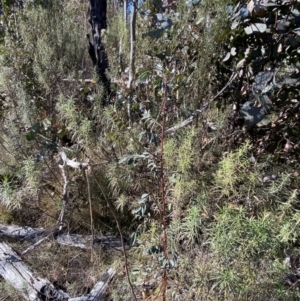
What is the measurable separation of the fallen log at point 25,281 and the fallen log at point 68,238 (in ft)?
0.48

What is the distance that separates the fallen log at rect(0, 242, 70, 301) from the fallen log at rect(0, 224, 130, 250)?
147mm

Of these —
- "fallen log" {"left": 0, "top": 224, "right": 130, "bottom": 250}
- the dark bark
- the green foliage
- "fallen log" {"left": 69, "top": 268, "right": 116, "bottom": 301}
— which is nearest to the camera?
the green foliage

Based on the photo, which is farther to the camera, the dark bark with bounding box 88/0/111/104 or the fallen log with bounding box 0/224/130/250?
the dark bark with bounding box 88/0/111/104

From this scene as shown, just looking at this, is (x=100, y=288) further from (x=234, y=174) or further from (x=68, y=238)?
(x=234, y=174)

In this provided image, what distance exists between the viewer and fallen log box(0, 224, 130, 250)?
1.91 m

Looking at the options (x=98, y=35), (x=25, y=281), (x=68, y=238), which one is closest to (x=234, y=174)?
(x=68, y=238)

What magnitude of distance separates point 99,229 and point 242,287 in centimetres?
102

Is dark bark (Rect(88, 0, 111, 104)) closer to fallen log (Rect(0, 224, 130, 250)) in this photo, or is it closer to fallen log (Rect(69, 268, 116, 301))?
fallen log (Rect(0, 224, 130, 250))

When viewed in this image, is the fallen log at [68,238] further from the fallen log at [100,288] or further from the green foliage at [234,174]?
the green foliage at [234,174]

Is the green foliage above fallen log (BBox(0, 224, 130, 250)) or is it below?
above

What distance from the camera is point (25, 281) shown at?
5.57ft

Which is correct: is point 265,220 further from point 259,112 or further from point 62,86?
point 62,86

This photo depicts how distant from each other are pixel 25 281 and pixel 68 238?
0.33 metres

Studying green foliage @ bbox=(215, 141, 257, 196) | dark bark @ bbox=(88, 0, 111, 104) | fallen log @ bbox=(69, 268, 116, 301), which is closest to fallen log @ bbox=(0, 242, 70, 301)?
fallen log @ bbox=(69, 268, 116, 301)
